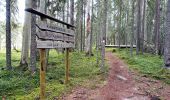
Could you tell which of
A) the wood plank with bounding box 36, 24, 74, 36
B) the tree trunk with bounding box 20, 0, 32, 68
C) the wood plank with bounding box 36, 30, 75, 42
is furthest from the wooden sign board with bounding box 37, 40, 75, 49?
the tree trunk with bounding box 20, 0, 32, 68

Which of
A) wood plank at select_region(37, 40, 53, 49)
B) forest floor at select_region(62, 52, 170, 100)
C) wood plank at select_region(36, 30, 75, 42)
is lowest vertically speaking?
forest floor at select_region(62, 52, 170, 100)

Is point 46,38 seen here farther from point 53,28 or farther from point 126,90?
point 126,90

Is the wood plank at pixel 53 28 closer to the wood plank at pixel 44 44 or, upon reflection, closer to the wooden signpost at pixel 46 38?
the wooden signpost at pixel 46 38

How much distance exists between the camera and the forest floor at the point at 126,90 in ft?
26.6

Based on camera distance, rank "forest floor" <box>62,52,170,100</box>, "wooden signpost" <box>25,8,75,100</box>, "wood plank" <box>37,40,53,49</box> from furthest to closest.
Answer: "forest floor" <box>62,52,170,100</box>, "wooden signpost" <box>25,8,75,100</box>, "wood plank" <box>37,40,53,49</box>

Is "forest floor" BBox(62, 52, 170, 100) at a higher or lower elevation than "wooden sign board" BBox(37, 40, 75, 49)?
lower

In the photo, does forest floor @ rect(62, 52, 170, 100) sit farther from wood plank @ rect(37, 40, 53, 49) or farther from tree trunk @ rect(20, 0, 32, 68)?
tree trunk @ rect(20, 0, 32, 68)

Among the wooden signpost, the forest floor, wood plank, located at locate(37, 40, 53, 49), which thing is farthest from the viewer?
the forest floor

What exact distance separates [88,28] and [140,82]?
35.3 feet

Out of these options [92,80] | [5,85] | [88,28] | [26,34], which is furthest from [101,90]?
[88,28]

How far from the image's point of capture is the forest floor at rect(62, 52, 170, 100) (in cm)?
812

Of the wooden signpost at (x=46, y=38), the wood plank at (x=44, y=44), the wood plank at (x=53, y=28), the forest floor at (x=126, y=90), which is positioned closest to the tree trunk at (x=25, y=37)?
the wood plank at (x=53, y=28)

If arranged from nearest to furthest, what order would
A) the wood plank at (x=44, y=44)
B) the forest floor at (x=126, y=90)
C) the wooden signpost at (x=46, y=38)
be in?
1. the wood plank at (x=44, y=44)
2. the wooden signpost at (x=46, y=38)
3. the forest floor at (x=126, y=90)

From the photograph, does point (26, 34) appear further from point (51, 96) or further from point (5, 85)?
point (51, 96)
